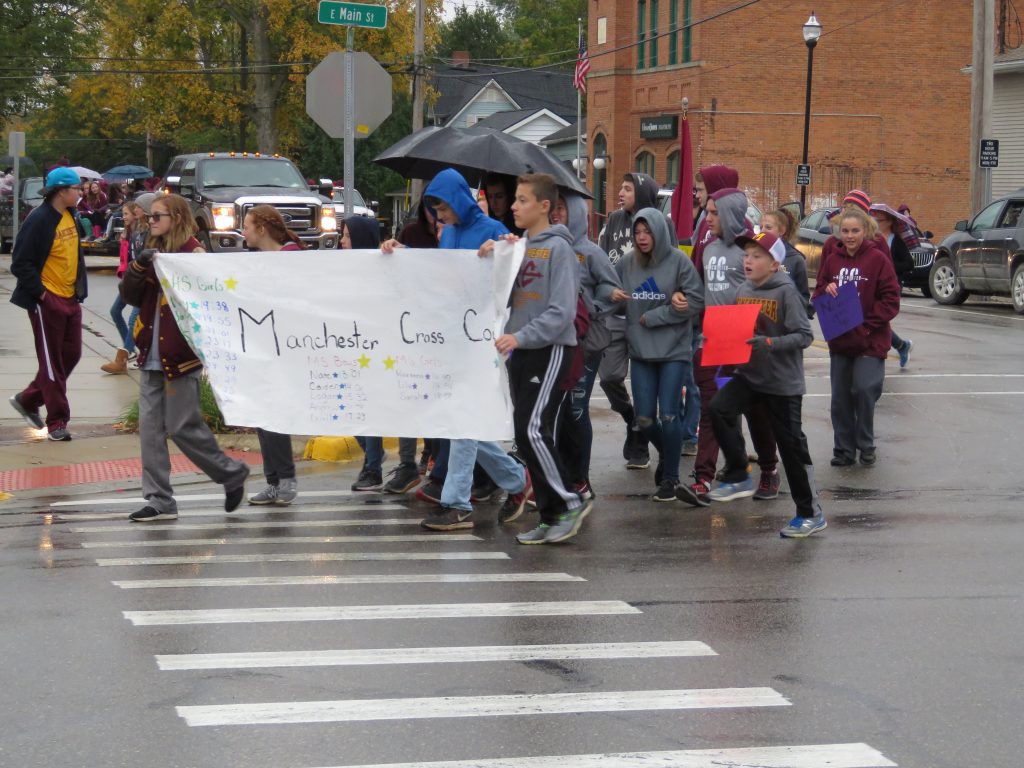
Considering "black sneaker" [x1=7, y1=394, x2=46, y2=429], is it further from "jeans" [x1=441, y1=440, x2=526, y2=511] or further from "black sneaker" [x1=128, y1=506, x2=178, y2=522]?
"jeans" [x1=441, y1=440, x2=526, y2=511]

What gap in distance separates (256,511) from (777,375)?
328 centimetres

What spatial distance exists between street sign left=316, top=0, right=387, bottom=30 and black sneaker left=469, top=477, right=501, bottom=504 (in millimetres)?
4851

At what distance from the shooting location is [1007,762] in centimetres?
476

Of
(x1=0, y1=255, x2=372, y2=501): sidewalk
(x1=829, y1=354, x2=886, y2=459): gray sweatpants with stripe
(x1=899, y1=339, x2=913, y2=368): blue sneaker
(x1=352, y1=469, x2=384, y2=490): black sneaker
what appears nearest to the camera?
(x1=352, y1=469, x2=384, y2=490): black sneaker

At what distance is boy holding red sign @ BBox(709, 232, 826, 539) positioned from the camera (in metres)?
8.31

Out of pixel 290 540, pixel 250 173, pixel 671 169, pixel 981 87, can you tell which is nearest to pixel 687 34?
pixel 671 169

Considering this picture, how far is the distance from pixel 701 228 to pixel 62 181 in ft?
15.9

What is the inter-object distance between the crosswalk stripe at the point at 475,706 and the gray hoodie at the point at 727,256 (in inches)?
167

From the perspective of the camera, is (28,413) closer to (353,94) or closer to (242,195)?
(353,94)

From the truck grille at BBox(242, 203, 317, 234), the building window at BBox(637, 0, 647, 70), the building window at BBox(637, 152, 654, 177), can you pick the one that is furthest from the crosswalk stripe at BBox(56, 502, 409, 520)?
the building window at BBox(637, 0, 647, 70)

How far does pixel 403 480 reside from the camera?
9617 millimetres

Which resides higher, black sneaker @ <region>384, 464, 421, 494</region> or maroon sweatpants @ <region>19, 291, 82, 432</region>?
maroon sweatpants @ <region>19, 291, 82, 432</region>

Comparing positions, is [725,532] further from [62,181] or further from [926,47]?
[926,47]

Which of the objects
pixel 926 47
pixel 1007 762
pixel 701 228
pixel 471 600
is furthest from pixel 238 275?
pixel 926 47
